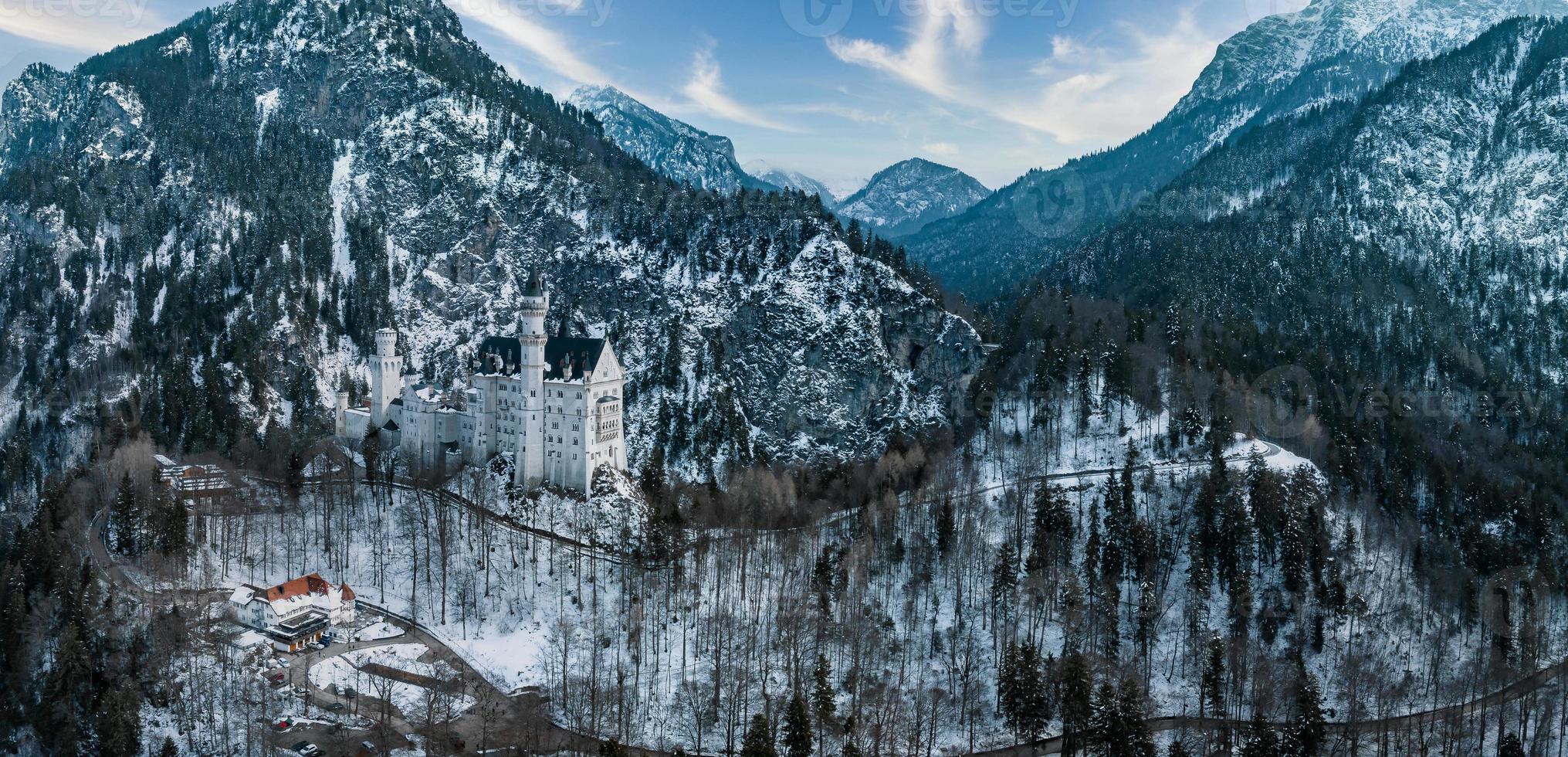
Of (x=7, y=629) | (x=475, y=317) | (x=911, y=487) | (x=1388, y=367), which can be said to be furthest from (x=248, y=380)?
(x=1388, y=367)

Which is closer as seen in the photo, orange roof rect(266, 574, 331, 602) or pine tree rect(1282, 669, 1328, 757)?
pine tree rect(1282, 669, 1328, 757)

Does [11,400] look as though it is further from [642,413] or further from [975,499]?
[975,499]

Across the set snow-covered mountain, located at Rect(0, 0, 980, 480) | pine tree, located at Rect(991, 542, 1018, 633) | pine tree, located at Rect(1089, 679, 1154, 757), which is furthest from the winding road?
snow-covered mountain, located at Rect(0, 0, 980, 480)

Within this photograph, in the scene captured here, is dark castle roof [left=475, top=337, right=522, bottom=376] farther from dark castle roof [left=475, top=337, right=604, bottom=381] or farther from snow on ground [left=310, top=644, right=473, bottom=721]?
snow on ground [left=310, top=644, right=473, bottom=721]

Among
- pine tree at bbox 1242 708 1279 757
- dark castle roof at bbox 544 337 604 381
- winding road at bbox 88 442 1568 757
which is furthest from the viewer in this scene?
dark castle roof at bbox 544 337 604 381

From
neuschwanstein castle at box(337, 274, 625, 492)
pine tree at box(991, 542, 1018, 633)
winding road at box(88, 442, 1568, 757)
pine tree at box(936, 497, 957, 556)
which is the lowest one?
winding road at box(88, 442, 1568, 757)

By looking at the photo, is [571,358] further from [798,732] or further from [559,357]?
[798,732]
